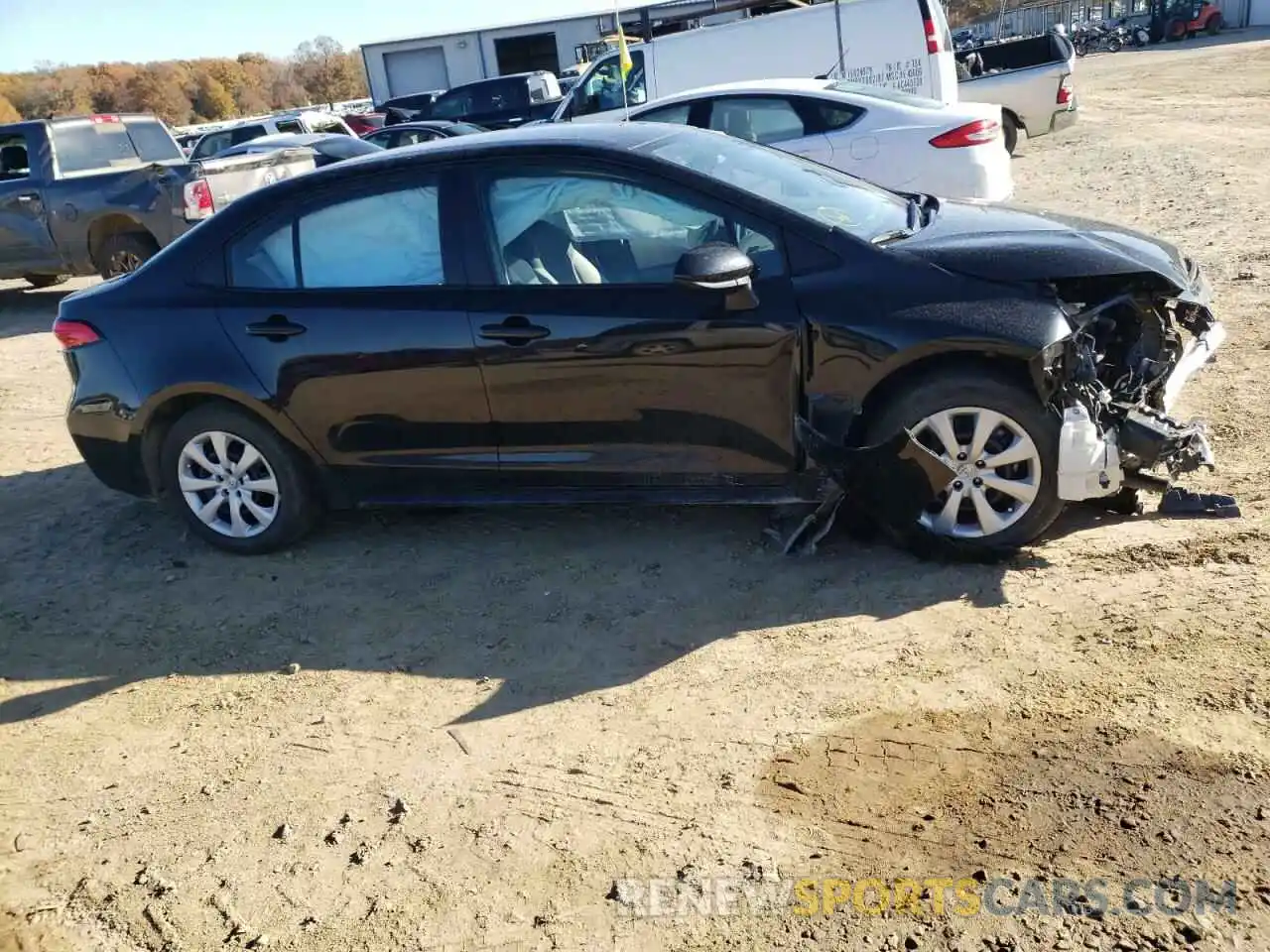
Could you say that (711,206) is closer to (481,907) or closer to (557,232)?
(557,232)

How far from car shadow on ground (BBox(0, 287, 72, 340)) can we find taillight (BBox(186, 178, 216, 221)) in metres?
1.94

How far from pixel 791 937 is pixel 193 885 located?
1703 mm

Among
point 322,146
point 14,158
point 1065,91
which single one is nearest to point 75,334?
point 14,158

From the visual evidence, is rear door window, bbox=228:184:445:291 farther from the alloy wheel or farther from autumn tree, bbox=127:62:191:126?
autumn tree, bbox=127:62:191:126

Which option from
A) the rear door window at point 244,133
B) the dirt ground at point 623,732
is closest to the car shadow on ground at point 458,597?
the dirt ground at point 623,732

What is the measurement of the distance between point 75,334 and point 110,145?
26.7 ft

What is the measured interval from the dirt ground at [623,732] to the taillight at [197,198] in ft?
20.8

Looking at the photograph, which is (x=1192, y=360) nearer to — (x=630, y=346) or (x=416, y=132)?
(x=630, y=346)

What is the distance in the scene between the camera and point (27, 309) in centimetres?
1279

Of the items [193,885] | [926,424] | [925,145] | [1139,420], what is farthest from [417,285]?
[925,145]

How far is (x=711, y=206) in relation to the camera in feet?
14.6

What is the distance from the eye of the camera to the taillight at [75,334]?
5.32m

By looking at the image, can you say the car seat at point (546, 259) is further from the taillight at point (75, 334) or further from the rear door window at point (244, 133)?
the rear door window at point (244, 133)

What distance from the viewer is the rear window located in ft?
39.2
